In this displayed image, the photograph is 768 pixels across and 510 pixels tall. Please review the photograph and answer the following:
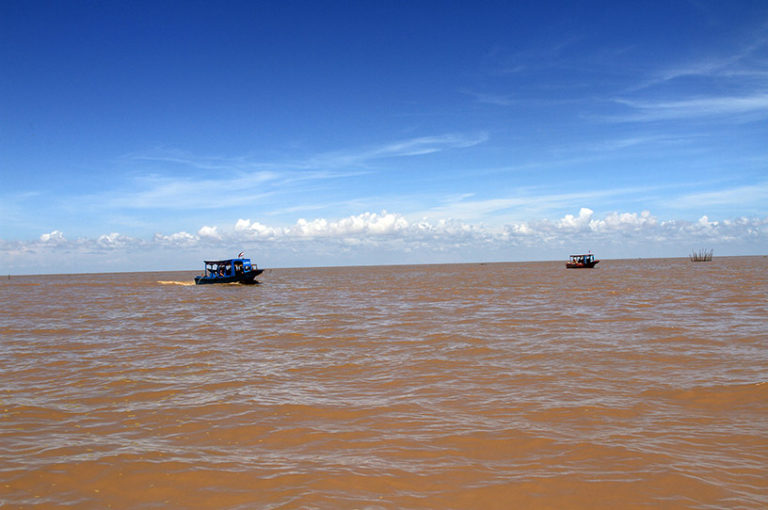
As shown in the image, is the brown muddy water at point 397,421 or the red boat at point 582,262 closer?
the brown muddy water at point 397,421

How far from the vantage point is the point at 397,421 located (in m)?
6.91

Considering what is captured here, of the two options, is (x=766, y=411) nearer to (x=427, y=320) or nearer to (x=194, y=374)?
(x=194, y=374)

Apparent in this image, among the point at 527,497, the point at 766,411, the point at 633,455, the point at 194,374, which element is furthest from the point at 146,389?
the point at 766,411

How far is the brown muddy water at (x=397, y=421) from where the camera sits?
480 cm

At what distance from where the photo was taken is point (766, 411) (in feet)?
22.7

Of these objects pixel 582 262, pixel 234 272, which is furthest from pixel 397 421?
pixel 582 262

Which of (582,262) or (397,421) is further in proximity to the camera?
(582,262)

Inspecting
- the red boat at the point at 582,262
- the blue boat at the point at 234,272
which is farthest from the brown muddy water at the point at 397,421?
the red boat at the point at 582,262

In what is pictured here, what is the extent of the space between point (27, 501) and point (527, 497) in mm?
5137

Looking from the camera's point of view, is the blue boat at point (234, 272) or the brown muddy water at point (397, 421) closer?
the brown muddy water at point (397, 421)

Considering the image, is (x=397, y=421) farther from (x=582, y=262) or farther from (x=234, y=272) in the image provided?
(x=582, y=262)

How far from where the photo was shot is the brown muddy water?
15.8ft

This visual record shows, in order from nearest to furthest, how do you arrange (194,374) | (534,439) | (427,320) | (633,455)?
1. (633,455)
2. (534,439)
3. (194,374)
4. (427,320)

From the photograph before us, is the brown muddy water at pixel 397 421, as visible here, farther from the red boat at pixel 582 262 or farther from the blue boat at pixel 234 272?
the red boat at pixel 582 262
